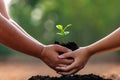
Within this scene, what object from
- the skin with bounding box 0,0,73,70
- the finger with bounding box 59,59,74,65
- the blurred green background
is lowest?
the finger with bounding box 59,59,74,65

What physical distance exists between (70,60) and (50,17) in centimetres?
855

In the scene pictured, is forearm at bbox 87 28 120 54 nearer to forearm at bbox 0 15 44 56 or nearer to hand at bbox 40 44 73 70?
hand at bbox 40 44 73 70

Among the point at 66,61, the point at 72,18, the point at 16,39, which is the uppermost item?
the point at 72,18

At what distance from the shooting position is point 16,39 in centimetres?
250

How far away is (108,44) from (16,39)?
514 millimetres

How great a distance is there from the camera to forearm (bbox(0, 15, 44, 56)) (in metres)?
2.48

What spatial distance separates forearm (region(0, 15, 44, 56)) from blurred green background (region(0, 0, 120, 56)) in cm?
784

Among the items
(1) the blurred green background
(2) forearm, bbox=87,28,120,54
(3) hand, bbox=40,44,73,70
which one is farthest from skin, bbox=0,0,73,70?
(1) the blurred green background

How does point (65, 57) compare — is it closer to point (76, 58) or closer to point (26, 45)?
point (76, 58)

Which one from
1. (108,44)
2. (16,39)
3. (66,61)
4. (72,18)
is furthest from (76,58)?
(72,18)

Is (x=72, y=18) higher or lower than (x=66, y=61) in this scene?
higher

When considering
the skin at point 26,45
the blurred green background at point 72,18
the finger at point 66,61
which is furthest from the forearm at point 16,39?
the blurred green background at point 72,18

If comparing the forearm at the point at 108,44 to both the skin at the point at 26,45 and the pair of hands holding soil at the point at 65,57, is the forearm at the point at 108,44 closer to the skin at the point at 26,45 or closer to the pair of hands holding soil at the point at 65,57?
the pair of hands holding soil at the point at 65,57

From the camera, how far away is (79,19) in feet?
35.8
